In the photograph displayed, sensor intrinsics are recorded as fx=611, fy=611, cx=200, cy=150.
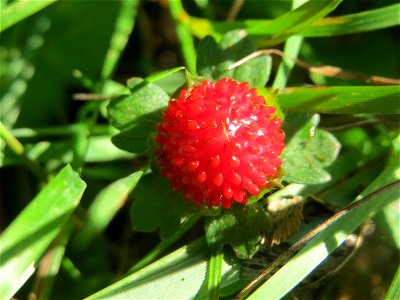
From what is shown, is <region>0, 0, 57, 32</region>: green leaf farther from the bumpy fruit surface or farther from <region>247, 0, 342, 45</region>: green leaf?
<region>247, 0, 342, 45</region>: green leaf

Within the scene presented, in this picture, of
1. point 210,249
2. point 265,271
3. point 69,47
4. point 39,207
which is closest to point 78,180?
point 39,207

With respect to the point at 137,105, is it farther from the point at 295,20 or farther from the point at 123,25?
the point at 123,25

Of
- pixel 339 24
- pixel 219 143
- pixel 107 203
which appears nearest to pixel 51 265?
pixel 107 203

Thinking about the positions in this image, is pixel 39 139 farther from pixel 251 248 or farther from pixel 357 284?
pixel 357 284

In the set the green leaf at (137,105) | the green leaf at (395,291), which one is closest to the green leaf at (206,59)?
the green leaf at (137,105)

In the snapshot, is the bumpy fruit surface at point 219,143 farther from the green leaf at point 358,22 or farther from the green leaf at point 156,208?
the green leaf at point 358,22

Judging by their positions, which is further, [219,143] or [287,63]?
[287,63]

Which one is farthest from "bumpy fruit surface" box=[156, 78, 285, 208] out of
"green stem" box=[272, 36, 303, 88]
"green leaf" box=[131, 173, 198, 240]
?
"green stem" box=[272, 36, 303, 88]
